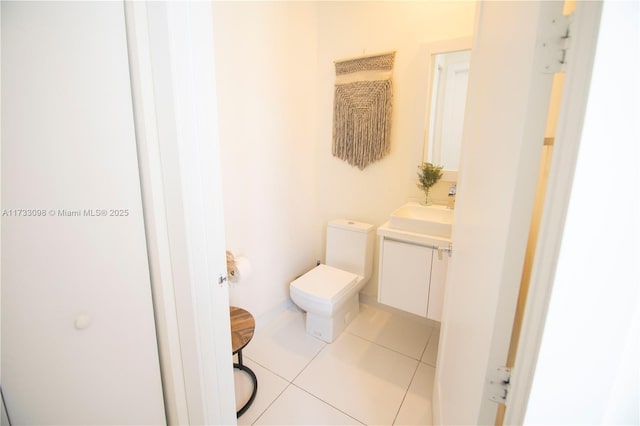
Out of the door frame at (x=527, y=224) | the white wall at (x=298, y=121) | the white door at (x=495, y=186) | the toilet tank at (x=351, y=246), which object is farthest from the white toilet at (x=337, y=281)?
the door frame at (x=527, y=224)

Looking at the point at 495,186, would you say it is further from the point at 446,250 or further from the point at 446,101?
the point at 446,101

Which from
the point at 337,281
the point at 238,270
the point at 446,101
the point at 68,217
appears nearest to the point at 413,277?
the point at 337,281

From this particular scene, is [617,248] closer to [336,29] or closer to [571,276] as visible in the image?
[571,276]

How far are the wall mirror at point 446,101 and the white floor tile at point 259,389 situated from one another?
5.71 ft

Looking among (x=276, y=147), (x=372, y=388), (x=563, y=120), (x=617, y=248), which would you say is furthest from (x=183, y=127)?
(x=372, y=388)

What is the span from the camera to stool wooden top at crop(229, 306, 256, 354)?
1.36 meters

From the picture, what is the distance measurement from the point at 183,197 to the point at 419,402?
5.25ft

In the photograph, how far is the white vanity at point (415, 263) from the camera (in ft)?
5.22

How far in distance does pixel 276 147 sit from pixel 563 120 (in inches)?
70.7

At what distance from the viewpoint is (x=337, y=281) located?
193cm

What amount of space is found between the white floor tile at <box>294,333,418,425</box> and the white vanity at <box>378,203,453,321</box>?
14.5 inches

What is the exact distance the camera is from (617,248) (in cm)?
41

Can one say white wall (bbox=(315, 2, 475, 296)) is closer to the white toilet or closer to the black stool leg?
the white toilet

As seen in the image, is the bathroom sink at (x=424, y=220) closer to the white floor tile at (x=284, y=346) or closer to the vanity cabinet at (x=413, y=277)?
the vanity cabinet at (x=413, y=277)
